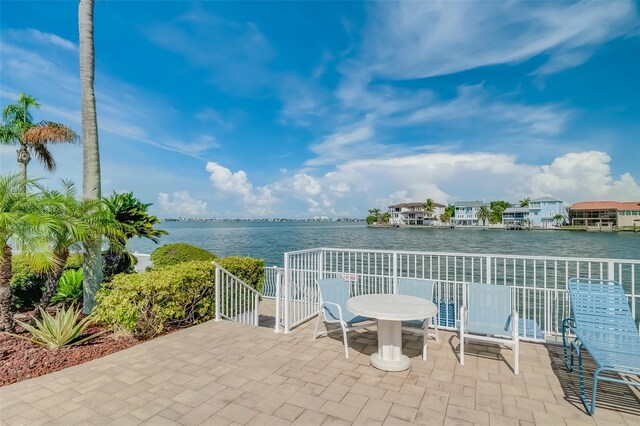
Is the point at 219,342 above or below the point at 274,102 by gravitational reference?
below

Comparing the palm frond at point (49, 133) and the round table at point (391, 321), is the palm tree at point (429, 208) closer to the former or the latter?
the palm frond at point (49, 133)

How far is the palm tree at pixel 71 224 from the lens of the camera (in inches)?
174

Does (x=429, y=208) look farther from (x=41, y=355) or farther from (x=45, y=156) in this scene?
(x=41, y=355)

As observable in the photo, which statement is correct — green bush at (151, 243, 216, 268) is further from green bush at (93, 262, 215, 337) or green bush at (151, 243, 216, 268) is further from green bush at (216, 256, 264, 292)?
green bush at (93, 262, 215, 337)

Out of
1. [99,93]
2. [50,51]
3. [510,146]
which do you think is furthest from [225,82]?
[510,146]

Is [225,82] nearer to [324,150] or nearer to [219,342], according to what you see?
[324,150]

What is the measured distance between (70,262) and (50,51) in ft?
16.6

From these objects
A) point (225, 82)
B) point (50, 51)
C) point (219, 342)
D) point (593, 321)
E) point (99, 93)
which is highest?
point (225, 82)

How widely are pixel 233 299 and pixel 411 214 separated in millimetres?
85462

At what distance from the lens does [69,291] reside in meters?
5.74

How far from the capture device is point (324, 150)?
2178 cm

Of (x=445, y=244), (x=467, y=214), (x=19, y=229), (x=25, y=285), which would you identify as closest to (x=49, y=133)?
(x=25, y=285)

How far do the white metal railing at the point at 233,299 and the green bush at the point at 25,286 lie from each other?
391 cm

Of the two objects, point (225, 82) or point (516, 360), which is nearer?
point (516, 360)
